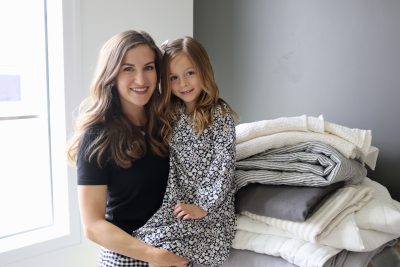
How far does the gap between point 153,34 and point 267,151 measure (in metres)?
0.74

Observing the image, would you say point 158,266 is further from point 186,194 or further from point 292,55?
point 292,55

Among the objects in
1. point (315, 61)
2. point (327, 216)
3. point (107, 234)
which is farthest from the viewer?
point (315, 61)

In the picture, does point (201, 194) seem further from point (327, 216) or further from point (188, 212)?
point (327, 216)

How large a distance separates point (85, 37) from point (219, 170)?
2.33 feet

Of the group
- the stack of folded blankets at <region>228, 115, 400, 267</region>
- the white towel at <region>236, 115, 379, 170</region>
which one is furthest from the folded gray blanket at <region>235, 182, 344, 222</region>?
the white towel at <region>236, 115, 379, 170</region>

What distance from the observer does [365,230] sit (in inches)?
31.2

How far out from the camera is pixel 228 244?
0.87 metres

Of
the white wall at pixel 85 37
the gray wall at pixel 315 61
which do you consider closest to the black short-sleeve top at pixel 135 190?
the white wall at pixel 85 37

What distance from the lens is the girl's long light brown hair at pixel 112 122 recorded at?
920mm

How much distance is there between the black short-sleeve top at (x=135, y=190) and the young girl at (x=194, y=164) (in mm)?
53

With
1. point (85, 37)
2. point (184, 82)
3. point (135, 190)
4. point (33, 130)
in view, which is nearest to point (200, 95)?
point (184, 82)

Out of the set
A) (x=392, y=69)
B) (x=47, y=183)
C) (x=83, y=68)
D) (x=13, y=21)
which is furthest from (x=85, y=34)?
(x=392, y=69)

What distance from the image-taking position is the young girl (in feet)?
2.84

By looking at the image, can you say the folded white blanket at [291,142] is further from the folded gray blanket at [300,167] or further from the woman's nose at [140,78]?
the woman's nose at [140,78]
